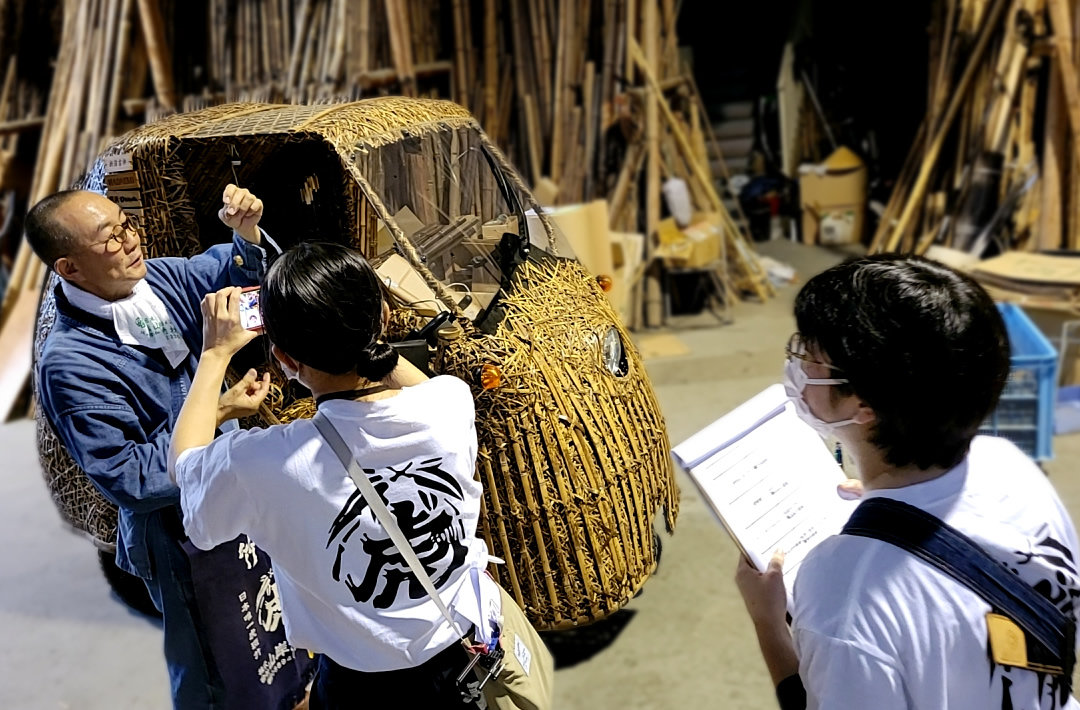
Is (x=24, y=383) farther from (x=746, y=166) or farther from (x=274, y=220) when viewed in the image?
(x=746, y=166)

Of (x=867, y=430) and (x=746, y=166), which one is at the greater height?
(x=867, y=430)

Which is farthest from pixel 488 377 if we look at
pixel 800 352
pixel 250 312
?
pixel 800 352

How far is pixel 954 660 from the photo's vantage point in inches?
41.4

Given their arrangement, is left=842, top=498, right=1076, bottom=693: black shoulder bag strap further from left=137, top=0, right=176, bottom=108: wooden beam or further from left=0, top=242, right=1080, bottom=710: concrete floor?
left=137, top=0, right=176, bottom=108: wooden beam

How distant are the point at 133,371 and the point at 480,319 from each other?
91 cm

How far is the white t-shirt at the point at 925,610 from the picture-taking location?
3.40ft

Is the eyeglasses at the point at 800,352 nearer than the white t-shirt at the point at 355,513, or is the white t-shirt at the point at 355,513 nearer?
the eyeglasses at the point at 800,352

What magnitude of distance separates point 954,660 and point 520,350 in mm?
1528

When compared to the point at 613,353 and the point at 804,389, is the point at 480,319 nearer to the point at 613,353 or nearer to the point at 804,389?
the point at 613,353

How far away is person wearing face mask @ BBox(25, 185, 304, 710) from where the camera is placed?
1.89m

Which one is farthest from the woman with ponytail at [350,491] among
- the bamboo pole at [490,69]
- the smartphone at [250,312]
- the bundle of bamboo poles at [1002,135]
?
the bundle of bamboo poles at [1002,135]

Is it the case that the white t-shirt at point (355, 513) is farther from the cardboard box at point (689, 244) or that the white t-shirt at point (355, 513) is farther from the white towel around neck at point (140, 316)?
the cardboard box at point (689, 244)

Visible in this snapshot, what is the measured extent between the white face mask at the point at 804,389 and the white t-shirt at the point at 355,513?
23.2 inches

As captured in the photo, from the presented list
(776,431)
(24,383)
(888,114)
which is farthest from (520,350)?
(888,114)
